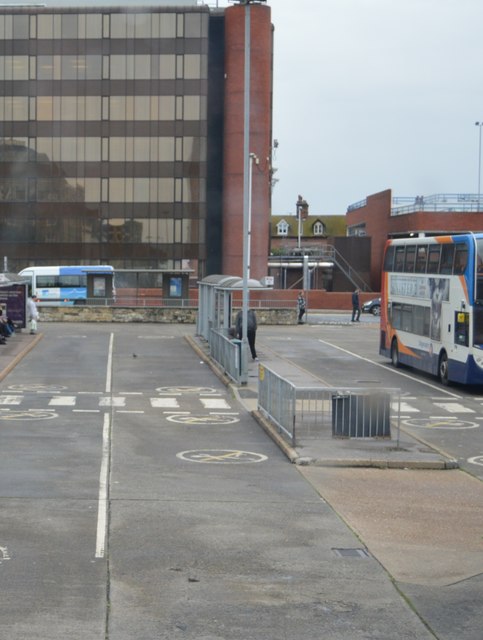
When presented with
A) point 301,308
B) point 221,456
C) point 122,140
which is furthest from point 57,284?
point 221,456

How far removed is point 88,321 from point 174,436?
137 feet

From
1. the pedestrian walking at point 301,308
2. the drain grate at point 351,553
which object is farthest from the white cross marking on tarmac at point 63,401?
the pedestrian walking at point 301,308

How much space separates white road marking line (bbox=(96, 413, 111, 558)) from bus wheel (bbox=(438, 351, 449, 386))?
41.2 feet

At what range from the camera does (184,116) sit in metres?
86.6

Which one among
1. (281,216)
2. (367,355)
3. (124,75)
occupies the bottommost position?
(367,355)

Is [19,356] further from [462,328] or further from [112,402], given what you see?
[462,328]

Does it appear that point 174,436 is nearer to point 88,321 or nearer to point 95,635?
point 95,635

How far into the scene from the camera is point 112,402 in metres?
25.6

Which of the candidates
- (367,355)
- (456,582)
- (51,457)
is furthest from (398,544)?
(367,355)

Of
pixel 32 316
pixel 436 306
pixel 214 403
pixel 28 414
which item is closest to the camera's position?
pixel 28 414

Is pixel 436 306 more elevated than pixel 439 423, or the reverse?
pixel 436 306

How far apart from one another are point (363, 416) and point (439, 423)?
4.51 meters

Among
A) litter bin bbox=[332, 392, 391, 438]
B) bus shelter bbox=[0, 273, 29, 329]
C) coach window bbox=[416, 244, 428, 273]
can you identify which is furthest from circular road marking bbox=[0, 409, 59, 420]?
bus shelter bbox=[0, 273, 29, 329]

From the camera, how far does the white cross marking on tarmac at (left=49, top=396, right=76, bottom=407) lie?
24889 mm
